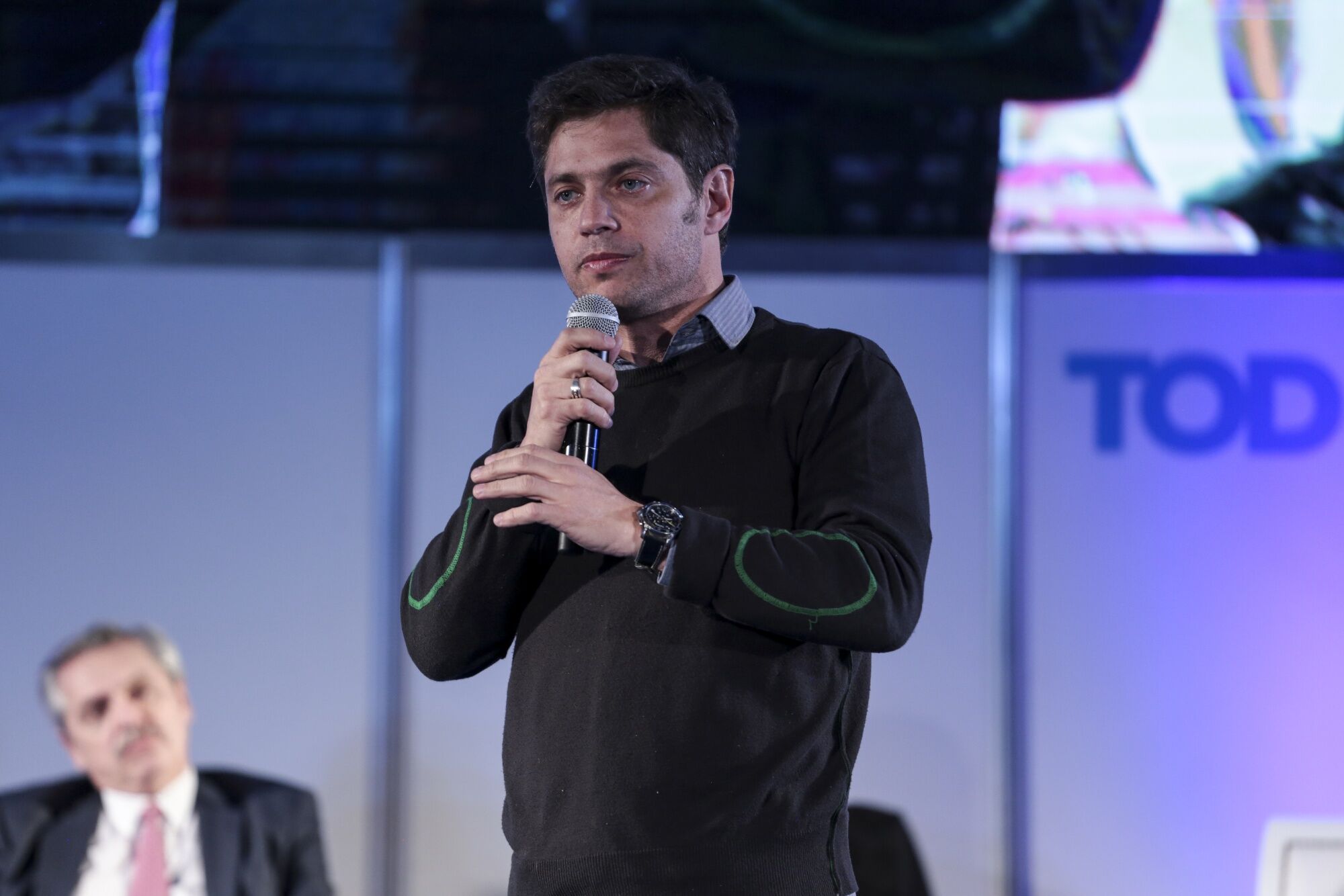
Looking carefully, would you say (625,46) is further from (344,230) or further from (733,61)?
(344,230)

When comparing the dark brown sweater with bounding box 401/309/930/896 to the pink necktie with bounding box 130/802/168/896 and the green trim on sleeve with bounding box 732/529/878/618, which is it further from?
the pink necktie with bounding box 130/802/168/896

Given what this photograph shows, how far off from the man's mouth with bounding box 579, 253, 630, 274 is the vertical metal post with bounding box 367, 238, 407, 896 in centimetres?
241

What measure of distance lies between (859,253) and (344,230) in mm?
1451

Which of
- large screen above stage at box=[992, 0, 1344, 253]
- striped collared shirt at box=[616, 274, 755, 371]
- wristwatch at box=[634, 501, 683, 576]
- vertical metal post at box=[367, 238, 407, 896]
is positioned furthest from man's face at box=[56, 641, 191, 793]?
large screen above stage at box=[992, 0, 1344, 253]

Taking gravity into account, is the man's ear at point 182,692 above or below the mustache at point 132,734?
above

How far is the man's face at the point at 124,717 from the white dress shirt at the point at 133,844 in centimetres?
4

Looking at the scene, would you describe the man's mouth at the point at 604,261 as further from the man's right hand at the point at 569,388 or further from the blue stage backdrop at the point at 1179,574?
the blue stage backdrop at the point at 1179,574

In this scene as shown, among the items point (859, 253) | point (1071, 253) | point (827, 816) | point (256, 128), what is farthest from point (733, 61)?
point (827, 816)

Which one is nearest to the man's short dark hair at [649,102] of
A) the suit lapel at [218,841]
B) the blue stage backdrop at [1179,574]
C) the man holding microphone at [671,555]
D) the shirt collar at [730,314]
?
the man holding microphone at [671,555]

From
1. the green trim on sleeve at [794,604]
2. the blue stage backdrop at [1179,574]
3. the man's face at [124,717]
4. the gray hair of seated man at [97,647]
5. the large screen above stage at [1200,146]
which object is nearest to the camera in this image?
the green trim on sleeve at [794,604]

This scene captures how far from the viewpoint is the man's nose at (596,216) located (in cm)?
145

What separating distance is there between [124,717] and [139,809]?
22 cm

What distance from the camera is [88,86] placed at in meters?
3.98

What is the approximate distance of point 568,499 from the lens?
1.28 m
